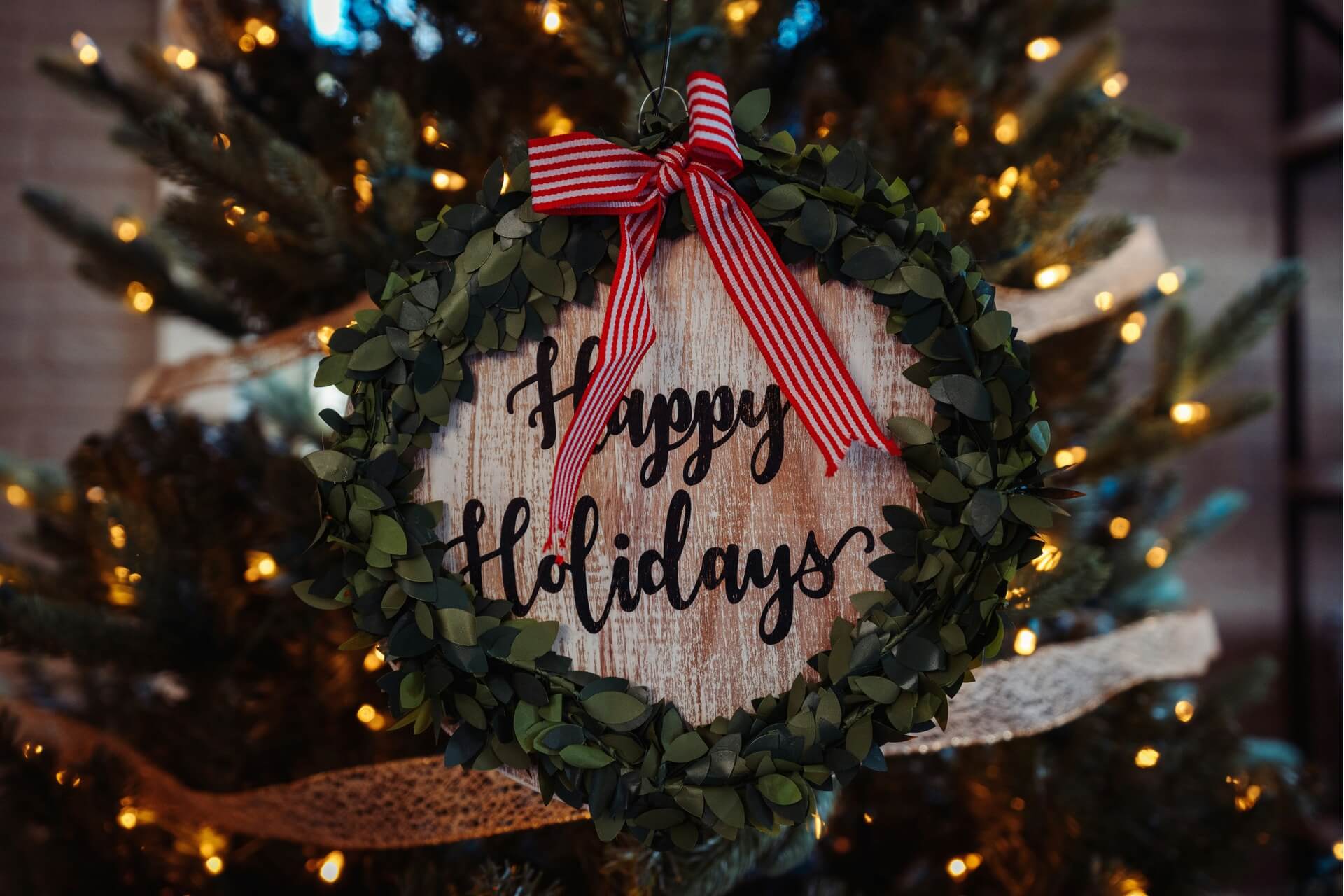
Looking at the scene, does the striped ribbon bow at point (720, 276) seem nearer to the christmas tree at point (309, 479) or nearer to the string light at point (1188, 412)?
the christmas tree at point (309, 479)

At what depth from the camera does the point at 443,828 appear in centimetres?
58

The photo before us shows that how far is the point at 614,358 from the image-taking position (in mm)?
414

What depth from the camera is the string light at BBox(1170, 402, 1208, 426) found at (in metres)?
0.89

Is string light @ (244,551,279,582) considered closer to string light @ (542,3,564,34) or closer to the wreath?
the wreath

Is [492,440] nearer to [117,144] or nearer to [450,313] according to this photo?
[450,313]

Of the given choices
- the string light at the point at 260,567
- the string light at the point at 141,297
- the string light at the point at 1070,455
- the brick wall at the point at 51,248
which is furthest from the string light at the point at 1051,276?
the brick wall at the point at 51,248

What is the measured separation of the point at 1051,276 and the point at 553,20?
0.44 meters

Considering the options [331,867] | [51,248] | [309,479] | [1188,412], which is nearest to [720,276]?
[309,479]

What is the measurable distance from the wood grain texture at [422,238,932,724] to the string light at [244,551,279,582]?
408 mm

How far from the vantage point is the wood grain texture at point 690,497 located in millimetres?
441

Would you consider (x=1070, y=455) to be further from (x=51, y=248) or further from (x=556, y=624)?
(x=51, y=248)

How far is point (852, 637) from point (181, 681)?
654 millimetres

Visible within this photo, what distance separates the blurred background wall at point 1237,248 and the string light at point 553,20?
1031mm

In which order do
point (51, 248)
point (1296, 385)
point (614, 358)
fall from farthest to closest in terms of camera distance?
point (1296, 385)
point (51, 248)
point (614, 358)
